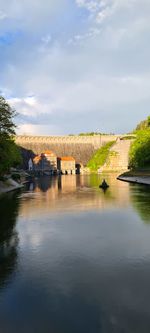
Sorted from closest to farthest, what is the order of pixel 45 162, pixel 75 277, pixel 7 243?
pixel 75 277 → pixel 7 243 → pixel 45 162

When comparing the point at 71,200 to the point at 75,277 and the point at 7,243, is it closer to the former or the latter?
the point at 7,243

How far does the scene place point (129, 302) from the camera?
1172cm

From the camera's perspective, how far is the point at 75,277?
1445 centimetres

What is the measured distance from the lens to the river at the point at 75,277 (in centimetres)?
1052

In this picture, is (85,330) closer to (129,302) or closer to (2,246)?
(129,302)

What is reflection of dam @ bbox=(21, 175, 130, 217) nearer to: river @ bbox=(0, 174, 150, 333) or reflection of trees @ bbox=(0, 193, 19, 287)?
reflection of trees @ bbox=(0, 193, 19, 287)

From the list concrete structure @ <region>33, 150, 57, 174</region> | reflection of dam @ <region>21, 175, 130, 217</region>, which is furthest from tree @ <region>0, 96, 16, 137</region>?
concrete structure @ <region>33, 150, 57, 174</region>

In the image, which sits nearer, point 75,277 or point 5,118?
point 75,277

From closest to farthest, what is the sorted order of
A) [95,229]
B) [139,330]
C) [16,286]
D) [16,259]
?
[139,330], [16,286], [16,259], [95,229]

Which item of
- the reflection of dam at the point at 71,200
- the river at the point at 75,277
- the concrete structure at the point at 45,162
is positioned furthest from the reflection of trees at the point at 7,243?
the concrete structure at the point at 45,162

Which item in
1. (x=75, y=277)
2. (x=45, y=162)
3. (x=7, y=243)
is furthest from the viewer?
(x=45, y=162)

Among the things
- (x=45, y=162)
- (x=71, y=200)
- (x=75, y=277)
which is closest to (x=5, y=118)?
(x=71, y=200)

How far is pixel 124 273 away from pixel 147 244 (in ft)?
18.2

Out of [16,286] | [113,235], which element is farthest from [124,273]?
[113,235]
